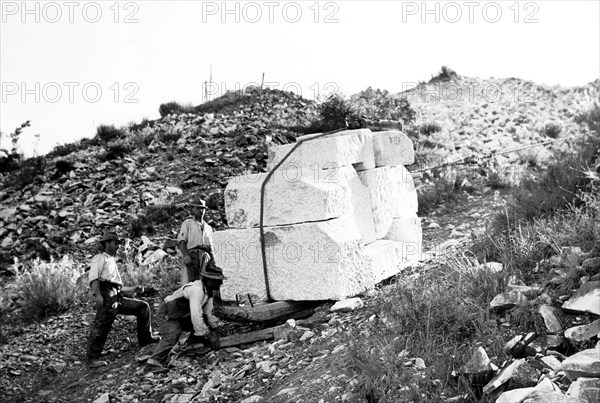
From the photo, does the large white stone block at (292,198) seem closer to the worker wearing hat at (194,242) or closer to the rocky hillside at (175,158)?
the worker wearing hat at (194,242)

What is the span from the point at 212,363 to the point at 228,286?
102 cm

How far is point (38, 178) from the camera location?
15297mm

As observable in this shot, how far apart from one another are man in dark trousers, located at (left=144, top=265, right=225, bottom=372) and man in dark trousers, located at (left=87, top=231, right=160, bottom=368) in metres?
0.89

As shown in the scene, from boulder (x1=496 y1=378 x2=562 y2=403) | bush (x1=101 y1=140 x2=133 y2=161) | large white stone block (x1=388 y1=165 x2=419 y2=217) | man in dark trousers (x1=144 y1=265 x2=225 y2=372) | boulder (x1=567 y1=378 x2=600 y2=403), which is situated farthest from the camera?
bush (x1=101 y1=140 x2=133 y2=161)

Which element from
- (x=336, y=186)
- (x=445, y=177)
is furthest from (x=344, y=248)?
(x=445, y=177)

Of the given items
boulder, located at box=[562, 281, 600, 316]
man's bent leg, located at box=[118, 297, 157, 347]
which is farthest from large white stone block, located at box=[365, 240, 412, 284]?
man's bent leg, located at box=[118, 297, 157, 347]

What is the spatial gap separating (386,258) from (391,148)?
56.7 inches

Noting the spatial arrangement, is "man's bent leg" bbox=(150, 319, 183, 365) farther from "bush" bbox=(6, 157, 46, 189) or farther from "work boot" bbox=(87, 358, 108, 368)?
"bush" bbox=(6, 157, 46, 189)

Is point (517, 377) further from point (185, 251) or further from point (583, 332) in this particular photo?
point (185, 251)

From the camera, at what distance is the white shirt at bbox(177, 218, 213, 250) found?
762 cm

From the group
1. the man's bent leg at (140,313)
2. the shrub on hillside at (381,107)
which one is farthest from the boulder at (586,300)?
the shrub on hillside at (381,107)

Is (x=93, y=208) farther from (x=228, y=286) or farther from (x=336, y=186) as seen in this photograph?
(x=336, y=186)

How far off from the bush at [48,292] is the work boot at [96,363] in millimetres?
1938

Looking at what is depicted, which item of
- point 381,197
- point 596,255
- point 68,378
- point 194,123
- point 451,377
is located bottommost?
point 68,378
